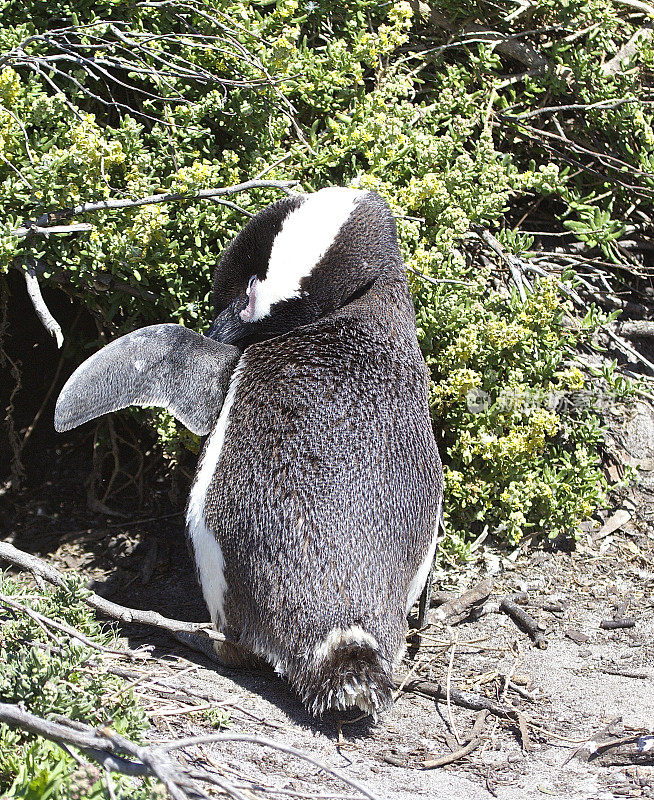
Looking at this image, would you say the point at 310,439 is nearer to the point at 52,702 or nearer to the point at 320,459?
the point at 320,459

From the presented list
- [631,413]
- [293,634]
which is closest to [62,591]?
[293,634]

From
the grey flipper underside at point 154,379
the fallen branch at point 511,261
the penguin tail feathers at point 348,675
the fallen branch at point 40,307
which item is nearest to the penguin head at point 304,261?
the grey flipper underside at point 154,379

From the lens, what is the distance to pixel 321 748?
2.04m

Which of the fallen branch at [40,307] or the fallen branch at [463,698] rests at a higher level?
the fallen branch at [40,307]

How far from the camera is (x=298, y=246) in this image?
2.46m

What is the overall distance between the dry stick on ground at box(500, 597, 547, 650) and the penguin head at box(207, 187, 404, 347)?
113 cm

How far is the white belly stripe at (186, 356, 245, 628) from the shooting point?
2.35 meters

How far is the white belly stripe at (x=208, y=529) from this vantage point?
2.35 meters

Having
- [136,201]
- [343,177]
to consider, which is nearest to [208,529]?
[136,201]

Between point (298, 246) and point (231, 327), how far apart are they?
0.31m

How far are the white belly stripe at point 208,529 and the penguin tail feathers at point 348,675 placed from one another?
396 millimetres

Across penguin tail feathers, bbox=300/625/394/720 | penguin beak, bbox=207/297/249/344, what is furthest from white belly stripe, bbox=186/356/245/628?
penguin tail feathers, bbox=300/625/394/720

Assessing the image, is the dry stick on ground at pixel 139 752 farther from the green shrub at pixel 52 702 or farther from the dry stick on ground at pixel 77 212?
the dry stick on ground at pixel 77 212

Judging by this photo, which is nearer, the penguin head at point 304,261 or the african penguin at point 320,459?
the african penguin at point 320,459
